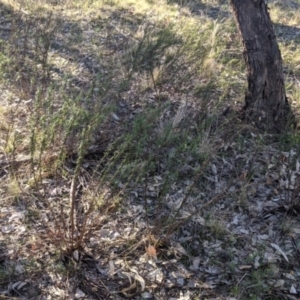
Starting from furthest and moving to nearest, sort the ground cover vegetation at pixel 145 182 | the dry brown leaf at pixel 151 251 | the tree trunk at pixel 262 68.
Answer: the tree trunk at pixel 262 68 → the dry brown leaf at pixel 151 251 → the ground cover vegetation at pixel 145 182

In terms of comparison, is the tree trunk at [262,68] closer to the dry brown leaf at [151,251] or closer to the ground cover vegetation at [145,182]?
the ground cover vegetation at [145,182]

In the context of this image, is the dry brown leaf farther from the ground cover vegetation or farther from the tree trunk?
the tree trunk

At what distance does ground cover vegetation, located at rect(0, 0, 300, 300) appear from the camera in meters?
2.93

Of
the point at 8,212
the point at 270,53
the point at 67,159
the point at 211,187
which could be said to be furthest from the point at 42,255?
the point at 270,53

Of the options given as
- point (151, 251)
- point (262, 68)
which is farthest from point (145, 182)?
point (262, 68)

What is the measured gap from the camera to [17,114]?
4.40m

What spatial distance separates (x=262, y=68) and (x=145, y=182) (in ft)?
6.10

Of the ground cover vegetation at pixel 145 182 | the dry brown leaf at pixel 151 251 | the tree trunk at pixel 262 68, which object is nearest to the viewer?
the ground cover vegetation at pixel 145 182

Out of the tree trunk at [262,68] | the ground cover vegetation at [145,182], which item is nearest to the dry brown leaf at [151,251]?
the ground cover vegetation at [145,182]

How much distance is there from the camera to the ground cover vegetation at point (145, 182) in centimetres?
293

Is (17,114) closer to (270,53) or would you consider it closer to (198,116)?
(198,116)

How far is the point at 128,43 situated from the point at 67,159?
2.75m

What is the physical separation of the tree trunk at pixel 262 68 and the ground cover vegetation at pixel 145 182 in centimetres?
16

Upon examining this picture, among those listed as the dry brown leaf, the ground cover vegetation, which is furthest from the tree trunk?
the dry brown leaf
